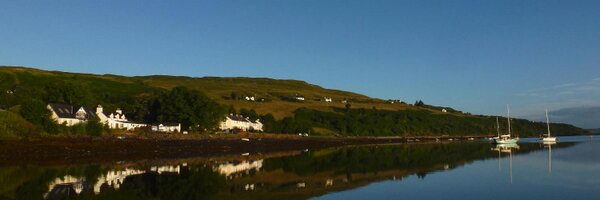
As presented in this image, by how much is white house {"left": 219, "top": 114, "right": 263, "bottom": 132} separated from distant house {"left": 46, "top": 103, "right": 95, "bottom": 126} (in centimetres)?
4319

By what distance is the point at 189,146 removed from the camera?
77.5 metres

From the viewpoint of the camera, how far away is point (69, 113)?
93.9m

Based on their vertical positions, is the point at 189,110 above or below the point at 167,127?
above

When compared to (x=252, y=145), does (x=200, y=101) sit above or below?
above

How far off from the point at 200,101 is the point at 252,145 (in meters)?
22.3

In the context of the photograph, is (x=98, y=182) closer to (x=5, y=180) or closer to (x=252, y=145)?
(x=5, y=180)

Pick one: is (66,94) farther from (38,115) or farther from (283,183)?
(283,183)

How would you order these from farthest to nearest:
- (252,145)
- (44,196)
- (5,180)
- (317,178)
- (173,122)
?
(173,122), (252,145), (317,178), (5,180), (44,196)

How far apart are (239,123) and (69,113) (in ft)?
200

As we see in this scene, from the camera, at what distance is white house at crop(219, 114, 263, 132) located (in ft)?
465

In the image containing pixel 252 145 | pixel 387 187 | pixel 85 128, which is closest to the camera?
pixel 387 187

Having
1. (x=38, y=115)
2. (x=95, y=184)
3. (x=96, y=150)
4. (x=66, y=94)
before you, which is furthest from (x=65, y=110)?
(x=95, y=184)

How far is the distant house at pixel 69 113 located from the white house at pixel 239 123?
142 feet

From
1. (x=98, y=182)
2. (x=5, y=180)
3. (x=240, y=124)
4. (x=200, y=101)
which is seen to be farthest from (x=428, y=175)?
(x=240, y=124)
